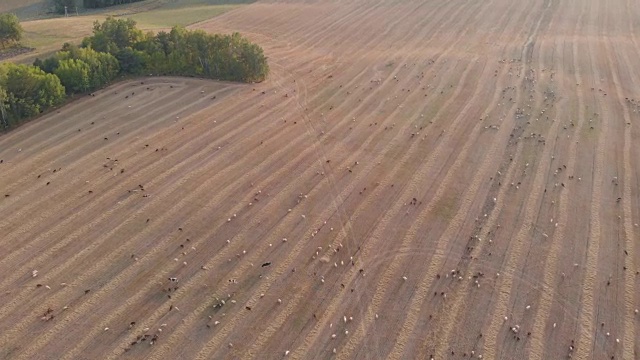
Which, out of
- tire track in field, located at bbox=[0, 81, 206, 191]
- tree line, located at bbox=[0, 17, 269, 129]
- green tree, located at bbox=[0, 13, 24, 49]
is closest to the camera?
tire track in field, located at bbox=[0, 81, 206, 191]

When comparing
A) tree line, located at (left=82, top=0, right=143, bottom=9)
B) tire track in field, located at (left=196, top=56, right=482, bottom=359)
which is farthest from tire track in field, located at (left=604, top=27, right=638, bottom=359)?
tree line, located at (left=82, top=0, right=143, bottom=9)

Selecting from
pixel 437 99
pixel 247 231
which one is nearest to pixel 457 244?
pixel 247 231

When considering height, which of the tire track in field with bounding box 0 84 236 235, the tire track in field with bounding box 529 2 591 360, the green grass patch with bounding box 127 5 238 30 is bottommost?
the tire track in field with bounding box 529 2 591 360

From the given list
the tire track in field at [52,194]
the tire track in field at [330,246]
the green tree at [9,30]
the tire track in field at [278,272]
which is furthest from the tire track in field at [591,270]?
the green tree at [9,30]

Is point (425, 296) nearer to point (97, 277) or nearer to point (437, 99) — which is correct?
point (97, 277)

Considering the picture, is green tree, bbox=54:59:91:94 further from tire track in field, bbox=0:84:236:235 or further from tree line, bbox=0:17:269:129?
tire track in field, bbox=0:84:236:235

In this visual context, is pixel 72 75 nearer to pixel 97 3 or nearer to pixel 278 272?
pixel 278 272
